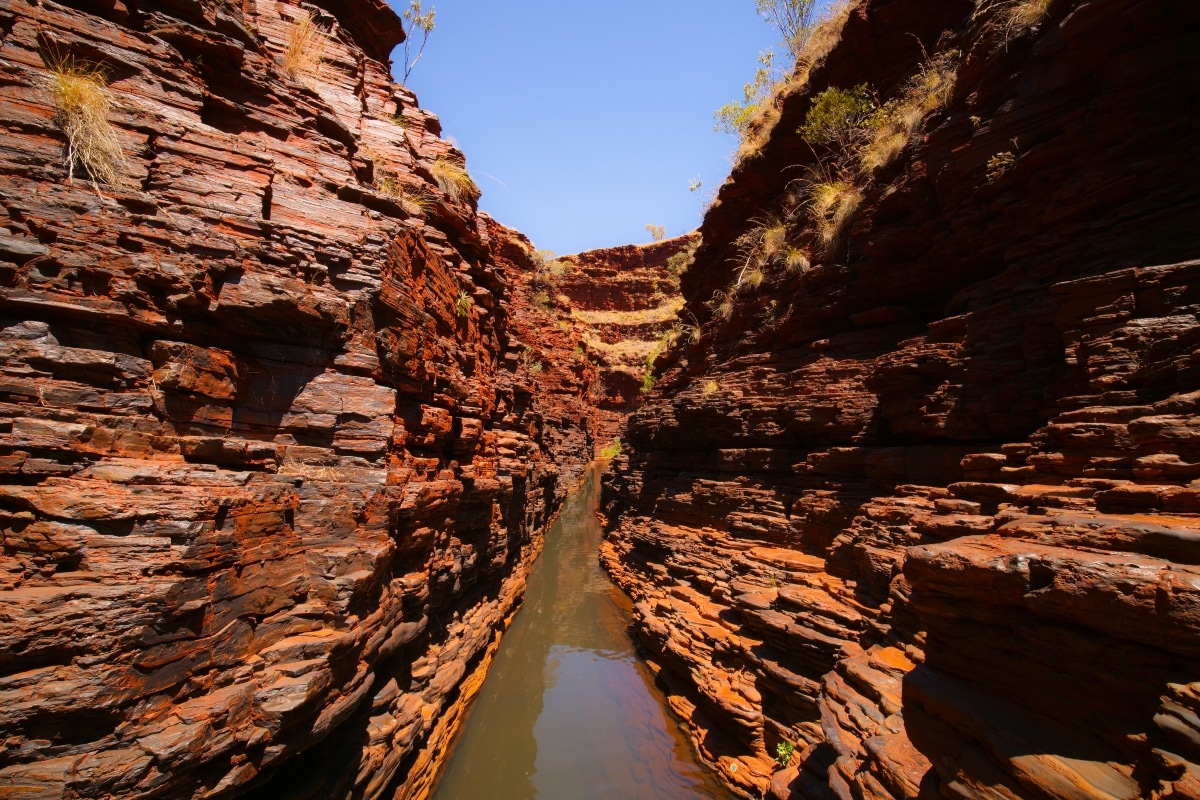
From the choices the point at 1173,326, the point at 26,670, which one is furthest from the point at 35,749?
the point at 1173,326

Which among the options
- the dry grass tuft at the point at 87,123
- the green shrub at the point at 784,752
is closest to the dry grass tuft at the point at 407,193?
the dry grass tuft at the point at 87,123

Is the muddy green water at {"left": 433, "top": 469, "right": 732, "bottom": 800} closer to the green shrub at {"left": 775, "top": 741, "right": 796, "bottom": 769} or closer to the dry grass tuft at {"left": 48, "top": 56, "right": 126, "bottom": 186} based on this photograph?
the green shrub at {"left": 775, "top": 741, "right": 796, "bottom": 769}

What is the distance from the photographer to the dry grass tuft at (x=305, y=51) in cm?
812

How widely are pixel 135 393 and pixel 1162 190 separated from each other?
11682 millimetres

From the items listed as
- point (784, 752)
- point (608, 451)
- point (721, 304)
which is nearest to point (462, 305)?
point (721, 304)

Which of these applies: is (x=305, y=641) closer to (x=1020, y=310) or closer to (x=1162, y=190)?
(x=1020, y=310)

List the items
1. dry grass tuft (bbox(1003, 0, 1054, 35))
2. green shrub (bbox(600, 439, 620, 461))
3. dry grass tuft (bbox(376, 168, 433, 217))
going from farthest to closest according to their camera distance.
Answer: green shrub (bbox(600, 439, 620, 461)) → dry grass tuft (bbox(376, 168, 433, 217)) → dry grass tuft (bbox(1003, 0, 1054, 35))

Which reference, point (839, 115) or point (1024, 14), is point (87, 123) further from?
point (839, 115)

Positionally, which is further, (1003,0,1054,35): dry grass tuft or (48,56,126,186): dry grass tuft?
(1003,0,1054,35): dry grass tuft

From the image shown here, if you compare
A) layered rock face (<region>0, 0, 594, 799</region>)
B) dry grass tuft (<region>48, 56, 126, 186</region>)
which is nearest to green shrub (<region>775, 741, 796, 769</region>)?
layered rock face (<region>0, 0, 594, 799</region>)

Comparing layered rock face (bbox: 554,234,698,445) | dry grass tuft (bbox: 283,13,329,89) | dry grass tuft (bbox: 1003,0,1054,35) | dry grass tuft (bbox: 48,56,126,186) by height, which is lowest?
dry grass tuft (bbox: 48,56,126,186)

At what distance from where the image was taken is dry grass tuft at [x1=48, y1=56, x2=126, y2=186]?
4.60 meters

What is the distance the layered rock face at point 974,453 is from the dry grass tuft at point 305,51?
11.4 metres

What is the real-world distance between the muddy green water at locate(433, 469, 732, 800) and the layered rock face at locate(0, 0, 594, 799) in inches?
66.8
